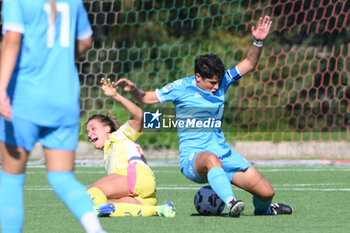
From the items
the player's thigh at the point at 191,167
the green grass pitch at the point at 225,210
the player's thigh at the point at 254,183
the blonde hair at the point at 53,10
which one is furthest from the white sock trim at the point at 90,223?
the player's thigh at the point at 254,183

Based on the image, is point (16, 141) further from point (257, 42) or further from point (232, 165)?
point (257, 42)

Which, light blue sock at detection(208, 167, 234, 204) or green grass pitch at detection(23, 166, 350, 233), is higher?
light blue sock at detection(208, 167, 234, 204)

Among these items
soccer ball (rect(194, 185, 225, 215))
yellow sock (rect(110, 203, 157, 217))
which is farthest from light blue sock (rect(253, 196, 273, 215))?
yellow sock (rect(110, 203, 157, 217))

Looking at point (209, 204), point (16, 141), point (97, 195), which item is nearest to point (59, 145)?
point (16, 141)

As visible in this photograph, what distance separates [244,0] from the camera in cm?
1652

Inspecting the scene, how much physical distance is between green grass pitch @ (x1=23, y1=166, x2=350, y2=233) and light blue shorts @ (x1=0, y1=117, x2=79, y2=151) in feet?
3.86

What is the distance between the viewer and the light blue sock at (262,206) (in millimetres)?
5812

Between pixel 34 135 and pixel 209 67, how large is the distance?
243cm

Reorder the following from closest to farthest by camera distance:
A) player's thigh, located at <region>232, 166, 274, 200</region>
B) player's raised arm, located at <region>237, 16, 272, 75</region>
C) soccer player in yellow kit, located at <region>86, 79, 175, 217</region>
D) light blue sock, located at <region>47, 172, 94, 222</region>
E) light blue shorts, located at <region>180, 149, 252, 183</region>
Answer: light blue sock, located at <region>47, 172, 94, 222</region> → soccer player in yellow kit, located at <region>86, 79, 175, 217</region> → player's thigh, located at <region>232, 166, 274, 200</region> → light blue shorts, located at <region>180, 149, 252, 183</region> → player's raised arm, located at <region>237, 16, 272, 75</region>

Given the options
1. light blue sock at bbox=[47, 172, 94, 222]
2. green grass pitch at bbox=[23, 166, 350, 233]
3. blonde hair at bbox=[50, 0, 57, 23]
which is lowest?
green grass pitch at bbox=[23, 166, 350, 233]

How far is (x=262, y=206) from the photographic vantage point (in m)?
5.82

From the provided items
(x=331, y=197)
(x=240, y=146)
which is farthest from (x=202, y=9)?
(x=331, y=197)

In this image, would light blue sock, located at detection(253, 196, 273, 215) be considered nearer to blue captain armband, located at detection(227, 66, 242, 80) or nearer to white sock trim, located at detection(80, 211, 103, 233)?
blue captain armband, located at detection(227, 66, 242, 80)

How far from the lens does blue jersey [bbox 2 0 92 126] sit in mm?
3767
